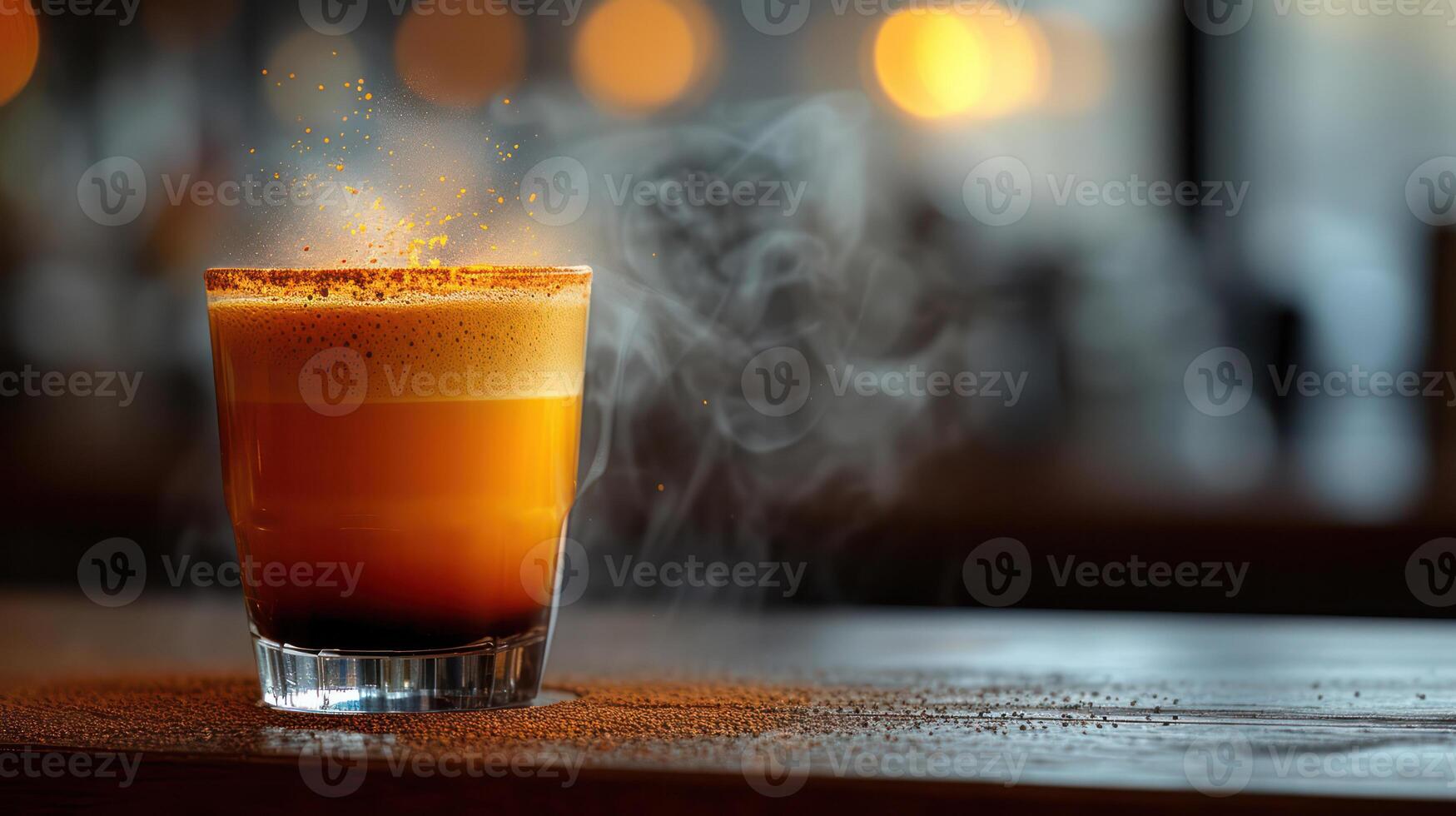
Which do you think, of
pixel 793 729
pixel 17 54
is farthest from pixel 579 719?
pixel 17 54

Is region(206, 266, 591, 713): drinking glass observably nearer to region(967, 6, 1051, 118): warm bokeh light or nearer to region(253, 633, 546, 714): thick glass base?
region(253, 633, 546, 714): thick glass base

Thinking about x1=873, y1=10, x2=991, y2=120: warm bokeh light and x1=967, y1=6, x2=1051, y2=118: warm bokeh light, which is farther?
x1=967, y1=6, x2=1051, y2=118: warm bokeh light

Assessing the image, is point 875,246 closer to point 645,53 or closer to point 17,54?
point 645,53

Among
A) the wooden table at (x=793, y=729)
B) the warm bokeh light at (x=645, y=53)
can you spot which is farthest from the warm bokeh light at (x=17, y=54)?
the wooden table at (x=793, y=729)

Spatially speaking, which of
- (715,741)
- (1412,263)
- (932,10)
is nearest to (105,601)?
(715,741)

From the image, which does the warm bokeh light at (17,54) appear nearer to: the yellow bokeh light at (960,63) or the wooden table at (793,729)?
the yellow bokeh light at (960,63)

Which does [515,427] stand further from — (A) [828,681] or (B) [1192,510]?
(B) [1192,510]

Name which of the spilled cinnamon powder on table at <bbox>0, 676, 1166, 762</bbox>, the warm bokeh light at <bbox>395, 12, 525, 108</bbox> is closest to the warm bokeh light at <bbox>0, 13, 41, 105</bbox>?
the warm bokeh light at <bbox>395, 12, 525, 108</bbox>
